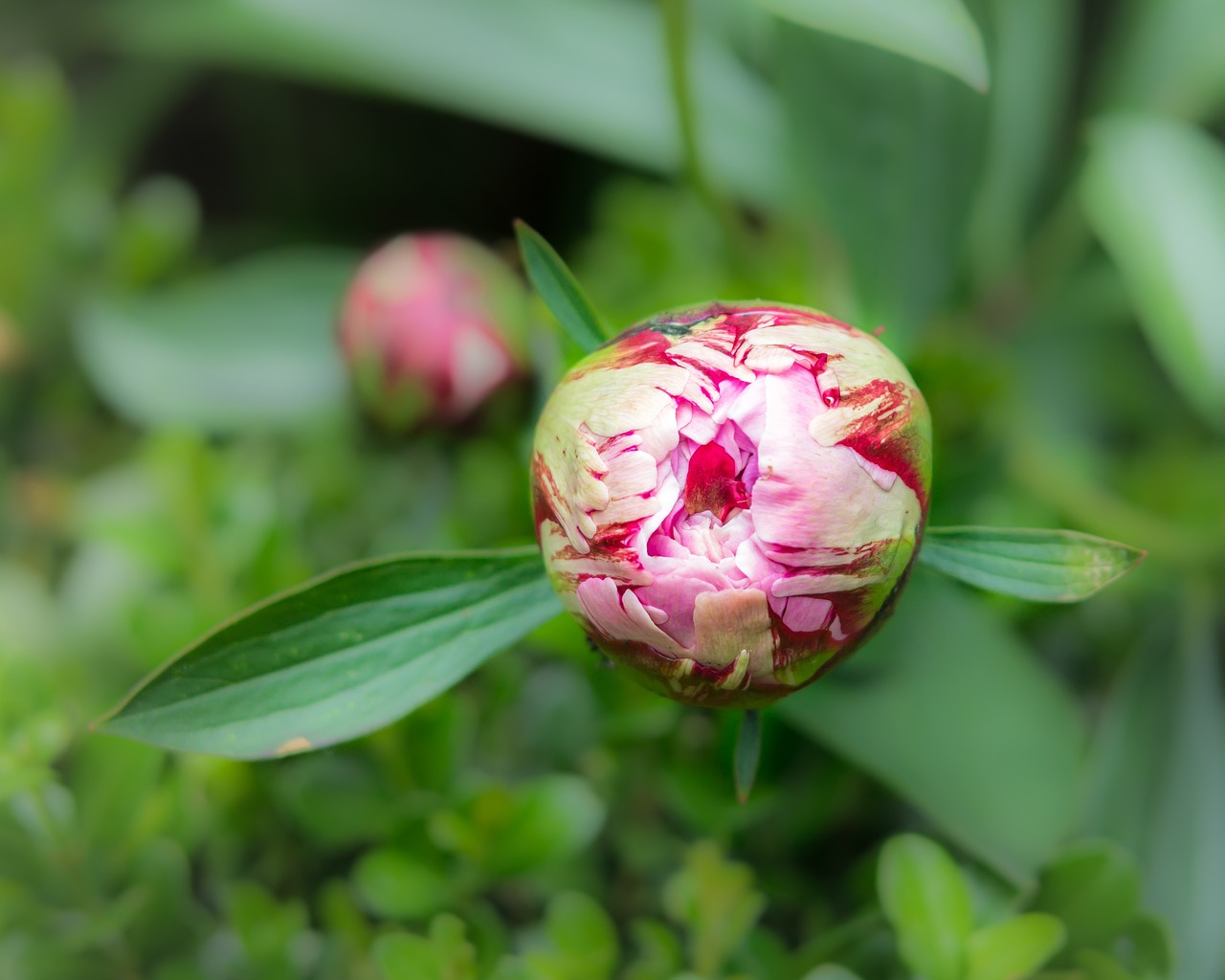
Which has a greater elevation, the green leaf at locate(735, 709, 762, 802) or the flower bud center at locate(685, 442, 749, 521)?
the flower bud center at locate(685, 442, 749, 521)

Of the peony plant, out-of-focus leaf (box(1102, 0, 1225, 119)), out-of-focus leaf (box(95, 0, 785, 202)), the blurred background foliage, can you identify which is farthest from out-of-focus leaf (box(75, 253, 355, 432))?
out-of-focus leaf (box(1102, 0, 1225, 119))

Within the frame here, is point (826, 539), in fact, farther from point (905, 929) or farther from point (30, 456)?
point (30, 456)

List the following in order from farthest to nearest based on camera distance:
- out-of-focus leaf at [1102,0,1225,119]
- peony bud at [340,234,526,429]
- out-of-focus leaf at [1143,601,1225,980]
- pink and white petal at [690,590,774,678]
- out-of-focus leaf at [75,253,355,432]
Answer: out-of-focus leaf at [1102,0,1225,119]
out-of-focus leaf at [75,253,355,432]
peony bud at [340,234,526,429]
out-of-focus leaf at [1143,601,1225,980]
pink and white petal at [690,590,774,678]

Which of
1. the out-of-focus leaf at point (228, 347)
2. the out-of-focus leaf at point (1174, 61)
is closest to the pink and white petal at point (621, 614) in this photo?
the out-of-focus leaf at point (228, 347)

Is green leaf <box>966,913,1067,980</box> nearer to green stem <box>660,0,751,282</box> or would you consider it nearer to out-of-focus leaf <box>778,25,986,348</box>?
out-of-focus leaf <box>778,25,986,348</box>

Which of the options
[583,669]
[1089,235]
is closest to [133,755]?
[583,669]

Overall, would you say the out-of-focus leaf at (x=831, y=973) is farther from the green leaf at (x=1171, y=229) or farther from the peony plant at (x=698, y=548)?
the green leaf at (x=1171, y=229)

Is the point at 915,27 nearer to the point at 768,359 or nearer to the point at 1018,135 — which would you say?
the point at 768,359
